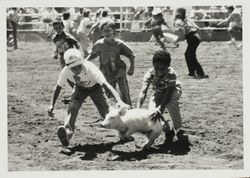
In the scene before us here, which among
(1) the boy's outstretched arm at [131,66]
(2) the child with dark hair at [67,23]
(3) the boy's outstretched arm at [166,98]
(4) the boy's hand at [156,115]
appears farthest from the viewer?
(2) the child with dark hair at [67,23]

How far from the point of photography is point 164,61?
6055 mm

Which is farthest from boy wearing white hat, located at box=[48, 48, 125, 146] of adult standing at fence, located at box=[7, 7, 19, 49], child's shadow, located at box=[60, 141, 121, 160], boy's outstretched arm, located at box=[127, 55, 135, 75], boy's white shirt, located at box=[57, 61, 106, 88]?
adult standing at fence, located at box=[7, 7, 19, 49]

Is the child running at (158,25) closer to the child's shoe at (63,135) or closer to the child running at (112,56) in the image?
the child running at (112,56)

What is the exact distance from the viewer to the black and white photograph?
6184 mm

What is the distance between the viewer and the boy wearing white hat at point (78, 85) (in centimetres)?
605

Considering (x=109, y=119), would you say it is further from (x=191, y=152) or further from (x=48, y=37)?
(x=48, y=37)

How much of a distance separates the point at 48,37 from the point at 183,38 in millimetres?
1891

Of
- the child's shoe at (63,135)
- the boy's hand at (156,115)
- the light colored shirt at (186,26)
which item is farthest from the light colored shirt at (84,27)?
the boy's hand at (156,115)

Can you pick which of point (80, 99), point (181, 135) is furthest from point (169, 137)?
point (80, 99)

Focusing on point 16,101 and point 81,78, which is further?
point 16,101

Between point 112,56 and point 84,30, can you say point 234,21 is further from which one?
point 84,30

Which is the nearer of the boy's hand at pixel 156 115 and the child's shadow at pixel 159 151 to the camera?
the boy's hand at pixel 156 115

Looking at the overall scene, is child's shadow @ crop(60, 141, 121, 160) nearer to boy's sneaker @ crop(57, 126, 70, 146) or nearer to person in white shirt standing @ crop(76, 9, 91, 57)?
boy's sneaker @ crop(57, 126, 70, 146)

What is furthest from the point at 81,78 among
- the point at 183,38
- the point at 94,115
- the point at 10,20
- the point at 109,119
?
the point at 183,38
